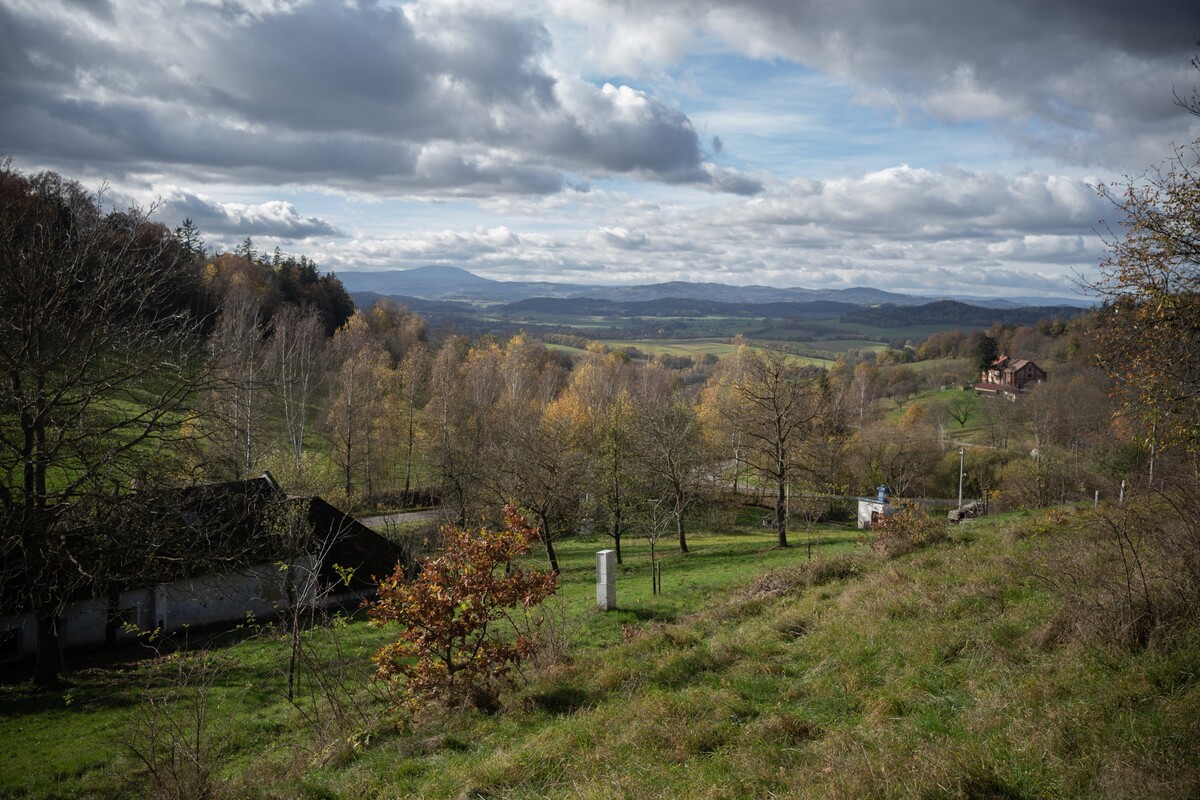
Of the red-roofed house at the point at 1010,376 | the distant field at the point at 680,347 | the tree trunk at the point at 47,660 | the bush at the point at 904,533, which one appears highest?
the distant field at the point at 680,347

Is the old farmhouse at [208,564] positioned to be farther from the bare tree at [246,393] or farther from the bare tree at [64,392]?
the bare tree at [246,393]

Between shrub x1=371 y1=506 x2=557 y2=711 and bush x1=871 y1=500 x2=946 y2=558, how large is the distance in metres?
10.2

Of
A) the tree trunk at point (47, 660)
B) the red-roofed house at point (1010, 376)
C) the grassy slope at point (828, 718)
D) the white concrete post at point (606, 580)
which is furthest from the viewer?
the red-roofed house at point (1010, 376)

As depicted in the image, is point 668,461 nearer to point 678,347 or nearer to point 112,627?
point 112,627

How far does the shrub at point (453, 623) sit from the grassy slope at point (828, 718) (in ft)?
1.83

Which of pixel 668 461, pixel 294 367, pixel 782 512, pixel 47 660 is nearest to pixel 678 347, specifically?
pixel 294 367

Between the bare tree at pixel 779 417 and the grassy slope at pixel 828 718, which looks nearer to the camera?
the grassy slope at pixel 828 718

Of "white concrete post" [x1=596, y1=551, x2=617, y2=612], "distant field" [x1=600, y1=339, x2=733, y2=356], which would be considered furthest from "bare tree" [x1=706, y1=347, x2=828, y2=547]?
"distant field" [x1=600, y1=339, x2=733, y2=356]

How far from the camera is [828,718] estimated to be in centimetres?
760

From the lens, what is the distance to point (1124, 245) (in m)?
12.9

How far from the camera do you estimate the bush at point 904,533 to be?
1675cm

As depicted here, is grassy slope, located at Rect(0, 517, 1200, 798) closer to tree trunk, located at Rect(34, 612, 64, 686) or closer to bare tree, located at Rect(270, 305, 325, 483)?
tree trunk, located at Rect(34, 612, 64, 686)

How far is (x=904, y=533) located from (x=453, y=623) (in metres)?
12.3

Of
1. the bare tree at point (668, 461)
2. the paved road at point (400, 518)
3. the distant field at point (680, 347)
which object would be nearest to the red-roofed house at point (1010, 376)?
the bare tree at point (668, 461)
